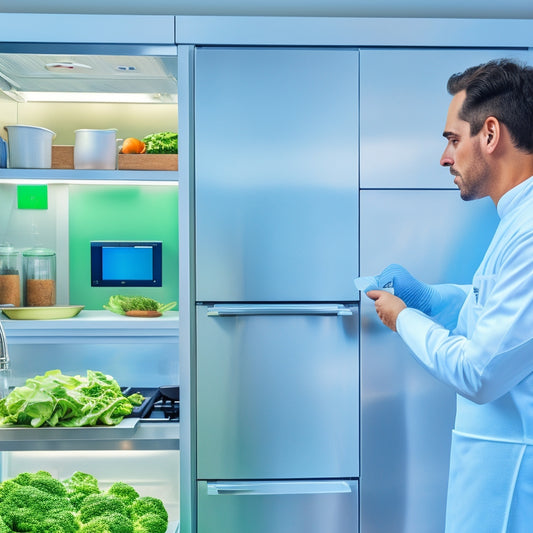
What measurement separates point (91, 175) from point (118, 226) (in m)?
0.38

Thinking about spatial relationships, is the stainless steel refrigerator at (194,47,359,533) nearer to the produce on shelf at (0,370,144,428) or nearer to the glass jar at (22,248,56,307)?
the produce on shelf at (0,370,144,428)

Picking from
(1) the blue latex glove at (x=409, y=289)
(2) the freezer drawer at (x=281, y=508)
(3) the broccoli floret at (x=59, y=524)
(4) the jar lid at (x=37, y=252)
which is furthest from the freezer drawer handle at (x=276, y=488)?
(4) the jar lid at (x=37, y=252)

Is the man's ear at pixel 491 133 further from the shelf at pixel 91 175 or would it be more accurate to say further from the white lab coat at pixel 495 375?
the shelf at pixel 91 175

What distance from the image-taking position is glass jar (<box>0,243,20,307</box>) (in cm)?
220

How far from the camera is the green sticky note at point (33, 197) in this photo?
2352mm

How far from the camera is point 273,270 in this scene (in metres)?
1.89

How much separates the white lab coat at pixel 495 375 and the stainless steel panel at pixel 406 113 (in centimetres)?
60

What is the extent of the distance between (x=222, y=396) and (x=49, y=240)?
98cm

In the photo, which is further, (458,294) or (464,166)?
(458,294)

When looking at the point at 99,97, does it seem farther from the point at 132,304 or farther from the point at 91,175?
the point at 132,304

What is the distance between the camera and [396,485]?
6.21 feet

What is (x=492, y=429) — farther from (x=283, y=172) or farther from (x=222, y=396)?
(x=283, y=172)

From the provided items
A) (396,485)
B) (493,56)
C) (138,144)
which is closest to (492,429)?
(396,485)

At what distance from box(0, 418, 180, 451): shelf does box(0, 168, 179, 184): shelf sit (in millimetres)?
780
